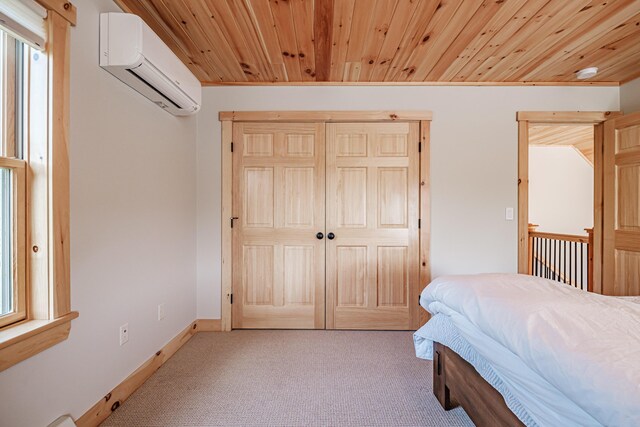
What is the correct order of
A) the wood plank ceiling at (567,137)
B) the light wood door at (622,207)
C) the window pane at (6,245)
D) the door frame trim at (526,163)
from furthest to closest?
the wood plank ceiling at (567,137), the door frame trim at (526,163), the light wood door at (622,207), the window pane at (6,245)

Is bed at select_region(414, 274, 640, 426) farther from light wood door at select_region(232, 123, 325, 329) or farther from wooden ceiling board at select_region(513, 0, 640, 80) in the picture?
wooden ceiling board at select_region(513, 0, 640, 80)

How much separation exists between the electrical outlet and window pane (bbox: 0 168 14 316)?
60cm

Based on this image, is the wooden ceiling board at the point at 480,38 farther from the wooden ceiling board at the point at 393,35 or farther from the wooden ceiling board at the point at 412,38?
the wooden ceiling board at the point at 393,35

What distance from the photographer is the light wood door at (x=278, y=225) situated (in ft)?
9.10

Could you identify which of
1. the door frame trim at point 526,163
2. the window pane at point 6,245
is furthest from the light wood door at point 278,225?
the door frame trim at point 526,163

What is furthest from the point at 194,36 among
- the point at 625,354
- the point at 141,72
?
the point at 625,354

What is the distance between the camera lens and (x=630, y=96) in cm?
264

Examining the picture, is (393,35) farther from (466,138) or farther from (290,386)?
(290,386)

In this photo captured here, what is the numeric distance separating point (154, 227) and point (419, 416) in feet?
6.60

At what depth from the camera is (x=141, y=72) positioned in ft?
5.56

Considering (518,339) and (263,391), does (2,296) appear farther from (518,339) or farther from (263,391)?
(518,339)

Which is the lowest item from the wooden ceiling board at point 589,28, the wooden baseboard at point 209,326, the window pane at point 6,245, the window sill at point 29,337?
the wooden baseboard at point 209,326

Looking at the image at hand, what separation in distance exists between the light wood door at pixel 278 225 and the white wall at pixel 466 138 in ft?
0.97

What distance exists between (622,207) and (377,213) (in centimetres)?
205
